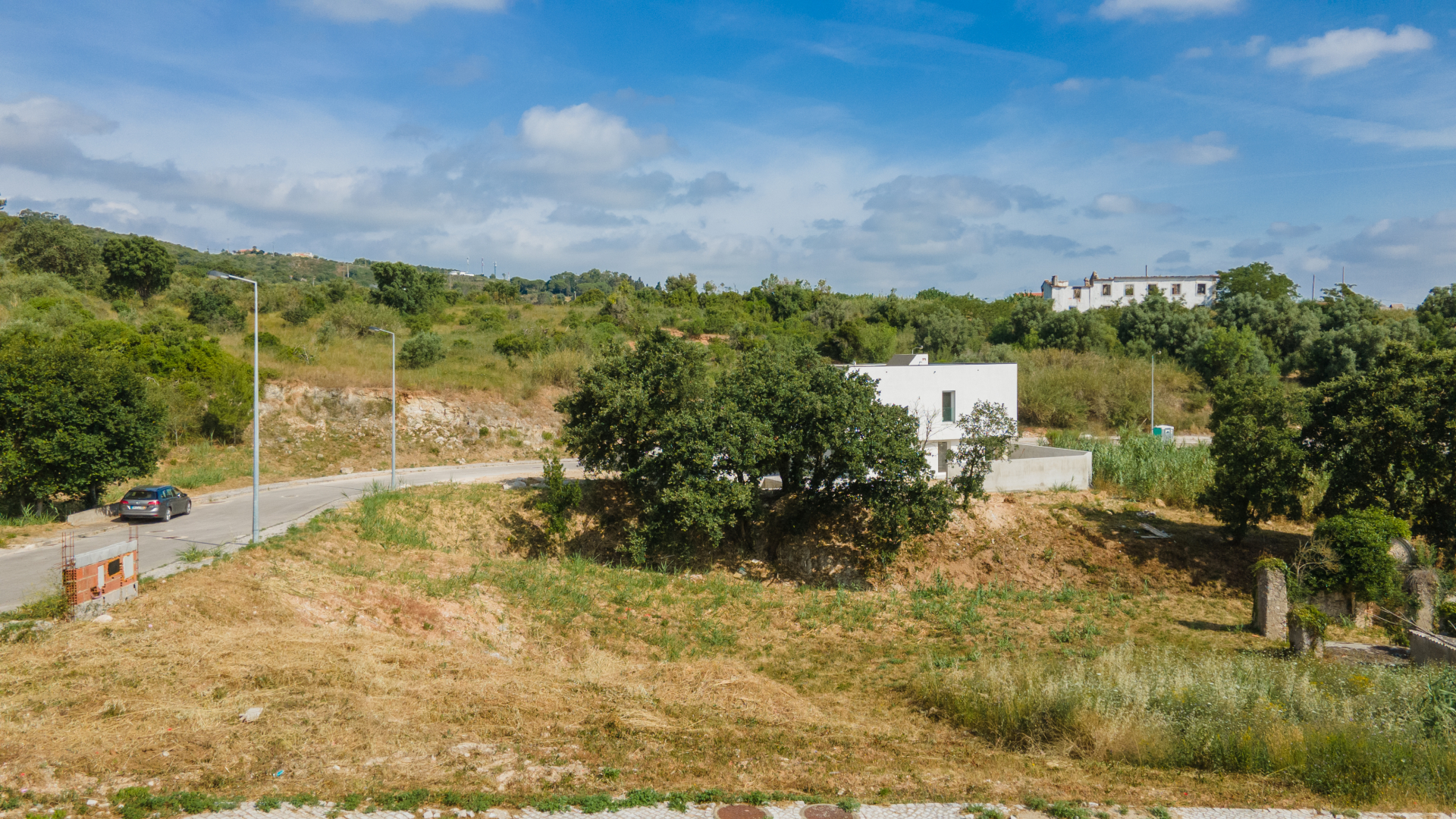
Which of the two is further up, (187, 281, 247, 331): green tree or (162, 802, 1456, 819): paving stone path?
(187, 281, 247, 331): green tree

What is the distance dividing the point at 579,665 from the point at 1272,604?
1644 centimetres

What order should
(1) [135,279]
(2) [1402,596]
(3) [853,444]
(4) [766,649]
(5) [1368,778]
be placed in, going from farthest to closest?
(1) [135,279]
(3) [853,444]
(2) [1402,596]
(4) [766,649]
(5) [1368,778]

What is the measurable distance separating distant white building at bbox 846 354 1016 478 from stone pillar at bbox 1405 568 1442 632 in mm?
16977

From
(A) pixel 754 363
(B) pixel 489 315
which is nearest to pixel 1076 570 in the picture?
(A) pixel 754 363

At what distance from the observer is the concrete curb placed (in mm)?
24828

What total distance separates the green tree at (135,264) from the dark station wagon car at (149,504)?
1719 inches

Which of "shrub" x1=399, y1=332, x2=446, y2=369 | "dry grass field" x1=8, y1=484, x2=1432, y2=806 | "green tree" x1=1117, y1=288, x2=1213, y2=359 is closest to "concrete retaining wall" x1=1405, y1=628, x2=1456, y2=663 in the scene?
"dry grass field" x1=8, y1=484, x2=1432, y2=806

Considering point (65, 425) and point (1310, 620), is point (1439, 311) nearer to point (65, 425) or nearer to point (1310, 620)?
point (1310, 620)

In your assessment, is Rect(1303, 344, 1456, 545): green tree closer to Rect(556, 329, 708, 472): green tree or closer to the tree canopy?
the tree canopy

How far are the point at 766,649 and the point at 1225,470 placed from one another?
17.2m

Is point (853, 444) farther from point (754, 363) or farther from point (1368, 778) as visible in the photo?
point (1368, 778)

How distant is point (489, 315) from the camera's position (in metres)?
64.9

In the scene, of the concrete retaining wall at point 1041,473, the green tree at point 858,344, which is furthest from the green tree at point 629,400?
the green tree at point 858,344

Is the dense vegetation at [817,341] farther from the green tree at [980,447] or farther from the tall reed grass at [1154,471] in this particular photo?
the green tree at [980,447]
